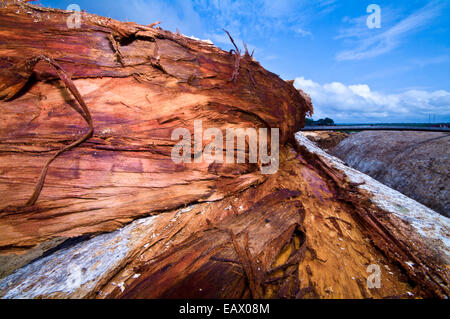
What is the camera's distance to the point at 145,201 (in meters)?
1.88

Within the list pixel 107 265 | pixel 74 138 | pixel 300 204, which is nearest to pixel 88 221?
pixel 107 265

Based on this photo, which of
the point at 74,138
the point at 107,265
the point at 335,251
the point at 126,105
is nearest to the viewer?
the point at 107,265

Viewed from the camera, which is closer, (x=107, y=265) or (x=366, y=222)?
(x=107, y=265)

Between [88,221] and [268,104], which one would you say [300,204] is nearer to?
[268,104]

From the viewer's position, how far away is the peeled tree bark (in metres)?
1.33

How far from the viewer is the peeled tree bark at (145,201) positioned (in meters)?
1.33

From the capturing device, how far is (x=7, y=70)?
5.20 ft

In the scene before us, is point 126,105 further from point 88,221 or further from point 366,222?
point 366,222

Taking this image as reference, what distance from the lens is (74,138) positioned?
1.74 metres

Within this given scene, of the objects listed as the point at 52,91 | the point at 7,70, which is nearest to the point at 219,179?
the point at 52,91

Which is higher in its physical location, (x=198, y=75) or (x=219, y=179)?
(x=198, y=75)

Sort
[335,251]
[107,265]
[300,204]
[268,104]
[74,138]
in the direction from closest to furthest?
[107,265] → [335,251] → [74,138] → [300,204] → [268,104]

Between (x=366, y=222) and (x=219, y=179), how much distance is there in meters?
1.73
